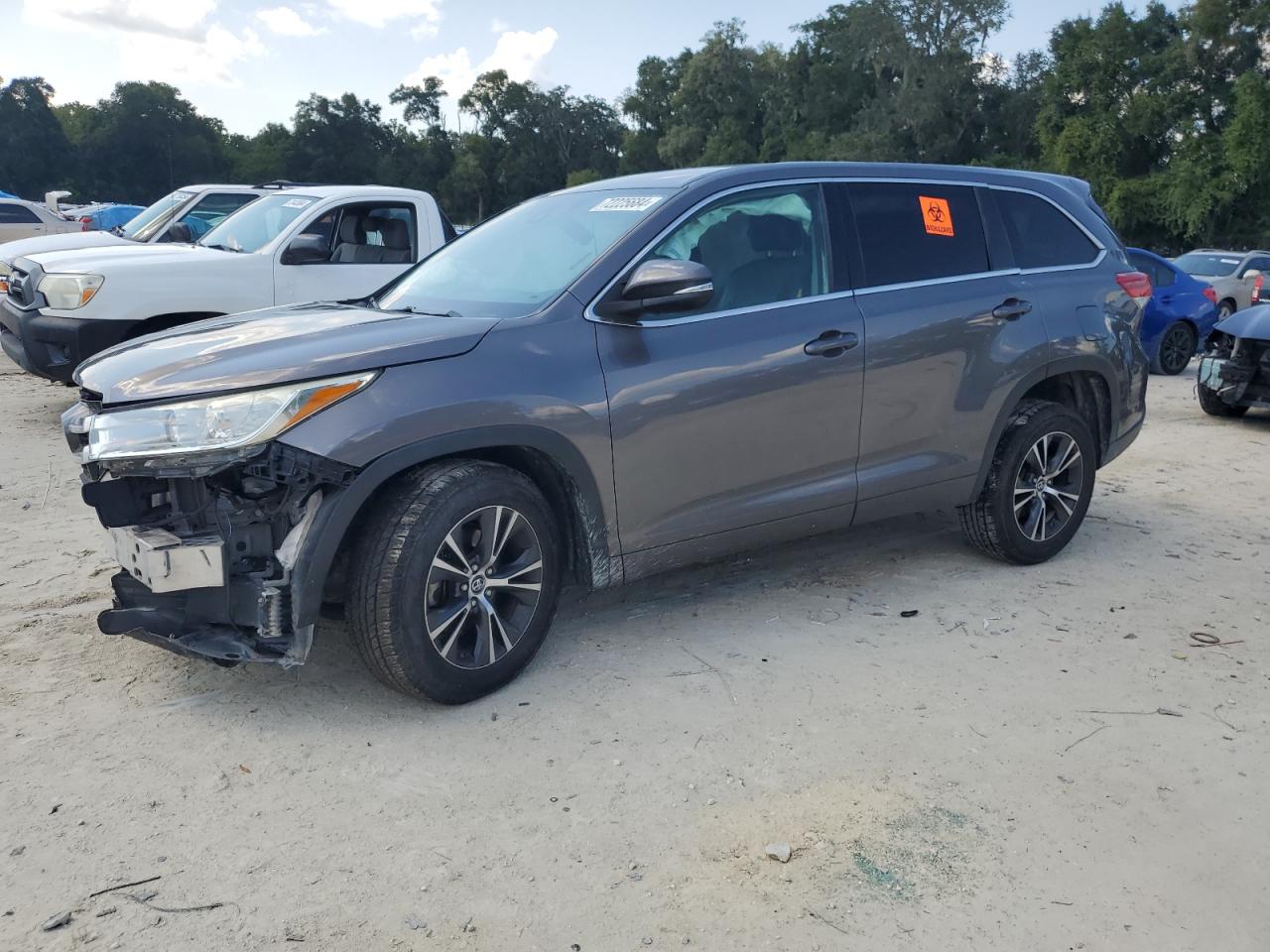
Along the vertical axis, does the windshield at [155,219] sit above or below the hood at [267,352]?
above

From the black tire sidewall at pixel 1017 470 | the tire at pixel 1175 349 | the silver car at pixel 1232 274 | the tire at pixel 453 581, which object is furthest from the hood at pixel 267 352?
the silver car at pixel 1232 274

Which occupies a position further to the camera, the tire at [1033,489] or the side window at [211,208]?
the side window at [211,208]

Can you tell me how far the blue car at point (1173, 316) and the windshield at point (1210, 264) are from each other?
14.4 feet

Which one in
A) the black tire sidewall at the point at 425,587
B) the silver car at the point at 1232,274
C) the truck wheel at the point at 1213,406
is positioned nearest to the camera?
the black tire sidewall at the point at 425,587

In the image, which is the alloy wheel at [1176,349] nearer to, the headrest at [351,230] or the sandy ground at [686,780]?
the sandy ground at [686,780]

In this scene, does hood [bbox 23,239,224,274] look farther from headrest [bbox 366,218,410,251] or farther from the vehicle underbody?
the vehicle underbody

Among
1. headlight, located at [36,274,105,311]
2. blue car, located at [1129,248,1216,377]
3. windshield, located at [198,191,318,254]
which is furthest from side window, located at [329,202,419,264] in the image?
blue car, located at [1129,248,1216,377]

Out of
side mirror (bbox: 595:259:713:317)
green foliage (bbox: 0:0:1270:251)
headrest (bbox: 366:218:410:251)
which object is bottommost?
side mirror (bbox: 595:259:713:317)

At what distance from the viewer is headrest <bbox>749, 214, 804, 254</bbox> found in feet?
14.2

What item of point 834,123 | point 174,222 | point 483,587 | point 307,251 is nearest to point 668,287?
point 483,587

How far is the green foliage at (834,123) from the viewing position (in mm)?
39969

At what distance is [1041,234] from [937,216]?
0.73 meters

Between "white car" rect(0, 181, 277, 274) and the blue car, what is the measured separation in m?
9.98

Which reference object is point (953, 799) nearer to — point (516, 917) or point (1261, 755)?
point (1261, 755)
